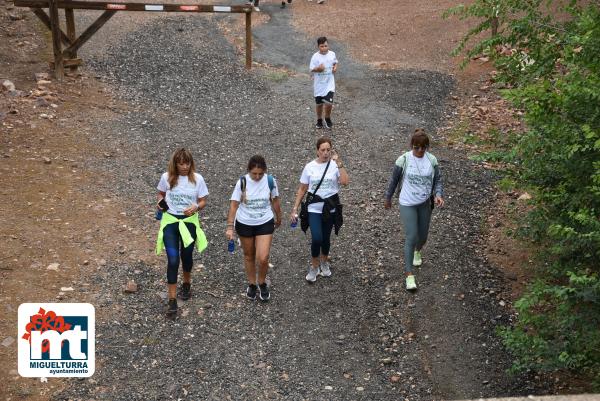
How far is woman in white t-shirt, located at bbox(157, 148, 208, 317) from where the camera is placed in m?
7.65

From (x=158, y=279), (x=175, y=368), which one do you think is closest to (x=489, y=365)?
(x=175, y=368)

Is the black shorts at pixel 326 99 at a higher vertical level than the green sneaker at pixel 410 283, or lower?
higher

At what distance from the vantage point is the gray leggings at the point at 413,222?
830 centimetres

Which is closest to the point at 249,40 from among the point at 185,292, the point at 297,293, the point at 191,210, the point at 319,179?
the point at 319,179

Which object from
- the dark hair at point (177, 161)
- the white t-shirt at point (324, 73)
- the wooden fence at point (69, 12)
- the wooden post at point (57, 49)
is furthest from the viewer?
the wooden post at point (57, 49)

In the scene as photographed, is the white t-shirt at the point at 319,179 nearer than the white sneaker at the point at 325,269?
Yes

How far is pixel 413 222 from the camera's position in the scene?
834 cm

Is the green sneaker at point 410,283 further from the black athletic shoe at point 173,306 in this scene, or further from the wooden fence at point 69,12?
the wooden fence at point 69,12

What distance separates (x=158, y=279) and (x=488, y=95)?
9.09 metres

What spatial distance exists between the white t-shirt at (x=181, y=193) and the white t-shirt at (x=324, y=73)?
562 cm

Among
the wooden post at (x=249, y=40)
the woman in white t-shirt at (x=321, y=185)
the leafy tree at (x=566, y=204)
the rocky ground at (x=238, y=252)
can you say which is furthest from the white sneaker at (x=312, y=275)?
the wooden post at (x=249, y=40)

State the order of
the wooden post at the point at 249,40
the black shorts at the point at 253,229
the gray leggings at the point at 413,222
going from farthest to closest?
the wooden post at the point at 249,40, the gray leggings at the point at 413,222, the black shorts at the point at 253,229

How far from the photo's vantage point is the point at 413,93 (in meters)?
15.6

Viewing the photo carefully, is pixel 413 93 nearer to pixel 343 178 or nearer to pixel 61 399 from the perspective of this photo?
pixel 343 178
